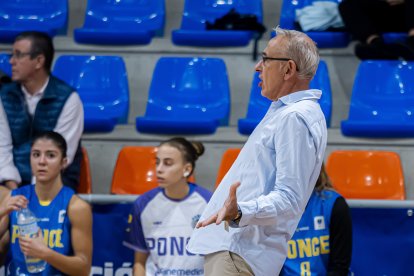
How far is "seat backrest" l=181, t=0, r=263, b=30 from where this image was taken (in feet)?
20.6

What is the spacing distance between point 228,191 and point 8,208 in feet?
5.84

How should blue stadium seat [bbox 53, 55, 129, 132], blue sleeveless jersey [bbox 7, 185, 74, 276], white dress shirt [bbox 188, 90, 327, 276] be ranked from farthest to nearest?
blue stadium seat [bbox 53, 55, 129, 132] → blue sleeveless jersey [bbox 7, 185, 74, 276] → white dress shirt [bbox 188, 90, 327, 276]

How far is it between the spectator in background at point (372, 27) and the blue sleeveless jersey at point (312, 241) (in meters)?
1.75

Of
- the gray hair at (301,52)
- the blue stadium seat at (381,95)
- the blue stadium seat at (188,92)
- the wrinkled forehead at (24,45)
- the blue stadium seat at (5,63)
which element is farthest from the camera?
the blue stadium seat at (5,63)

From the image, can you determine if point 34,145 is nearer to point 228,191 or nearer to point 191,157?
point 191,157

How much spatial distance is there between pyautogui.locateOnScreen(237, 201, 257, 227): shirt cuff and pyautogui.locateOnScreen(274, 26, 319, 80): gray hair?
48 cm

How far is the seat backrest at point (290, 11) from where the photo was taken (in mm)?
6076

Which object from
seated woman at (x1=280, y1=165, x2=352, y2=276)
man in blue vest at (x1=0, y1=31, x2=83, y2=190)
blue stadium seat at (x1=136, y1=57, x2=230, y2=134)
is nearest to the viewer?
seated woman at (x1=280, y1=165, x2=352, y2=276)

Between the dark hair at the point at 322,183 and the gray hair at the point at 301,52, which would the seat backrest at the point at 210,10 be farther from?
the gray hair at the point at 301,52

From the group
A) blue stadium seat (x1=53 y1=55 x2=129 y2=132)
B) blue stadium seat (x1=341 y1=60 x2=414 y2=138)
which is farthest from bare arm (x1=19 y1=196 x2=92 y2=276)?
blue stadium seat (x1=341 y1=60 x2=414 y2=138)

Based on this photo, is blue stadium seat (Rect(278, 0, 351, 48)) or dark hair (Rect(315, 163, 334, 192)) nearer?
dark hair (Rect(315, 163, 334, 192))

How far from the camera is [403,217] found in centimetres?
428

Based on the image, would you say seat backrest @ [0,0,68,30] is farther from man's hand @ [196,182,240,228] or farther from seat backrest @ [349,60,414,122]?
man's hand @ [196,182,240,228]

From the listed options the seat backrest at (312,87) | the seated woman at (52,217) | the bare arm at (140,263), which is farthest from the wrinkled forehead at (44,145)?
the seat backrest at (312,87)
